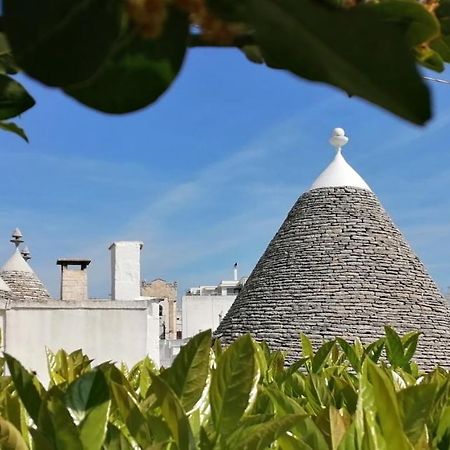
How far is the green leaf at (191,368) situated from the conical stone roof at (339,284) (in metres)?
7.85

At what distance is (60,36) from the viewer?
0.33 meters

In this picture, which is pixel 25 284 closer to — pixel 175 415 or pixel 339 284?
pixel 339 284

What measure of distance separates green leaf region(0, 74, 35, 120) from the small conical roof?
14.2 metres

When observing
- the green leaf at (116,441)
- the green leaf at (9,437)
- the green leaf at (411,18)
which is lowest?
the green leaf at (116,441)

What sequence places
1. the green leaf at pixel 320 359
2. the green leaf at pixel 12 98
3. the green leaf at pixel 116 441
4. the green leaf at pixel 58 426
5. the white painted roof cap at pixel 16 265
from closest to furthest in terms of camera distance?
the green leaf at pixel 12 98 < the green leaf at pixel 58 426 < the green leaf at pixel 116 441 < the green leaf at pixel 320 359 < the white painted roof cap at pixel 16 265

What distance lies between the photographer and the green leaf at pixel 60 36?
319 mm

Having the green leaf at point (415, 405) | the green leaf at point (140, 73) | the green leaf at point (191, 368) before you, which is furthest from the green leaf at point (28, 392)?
the green leaf at point (140, 73)

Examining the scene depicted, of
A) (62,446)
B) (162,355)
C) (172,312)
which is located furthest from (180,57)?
(172,312)

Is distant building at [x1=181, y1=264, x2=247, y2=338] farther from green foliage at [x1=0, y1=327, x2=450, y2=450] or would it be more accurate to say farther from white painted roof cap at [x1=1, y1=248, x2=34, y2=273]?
green foliage at [x1=0, y1=327, x2=450, y2=450]

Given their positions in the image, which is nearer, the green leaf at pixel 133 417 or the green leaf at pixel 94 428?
the green leaf at pixel 94 428

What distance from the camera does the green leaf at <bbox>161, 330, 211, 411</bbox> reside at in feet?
4.05

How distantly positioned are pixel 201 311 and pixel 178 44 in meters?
19.1

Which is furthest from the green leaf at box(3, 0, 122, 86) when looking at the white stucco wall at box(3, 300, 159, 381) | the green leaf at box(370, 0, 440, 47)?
the white stucco wall at box(3, 300, 159, 381)

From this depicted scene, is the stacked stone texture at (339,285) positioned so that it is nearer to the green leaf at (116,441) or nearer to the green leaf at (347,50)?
the green leaf at (116,441)
